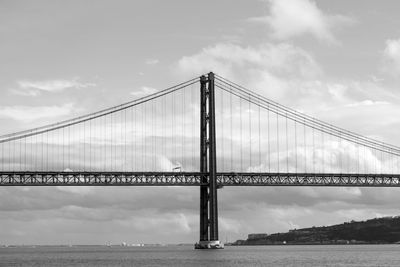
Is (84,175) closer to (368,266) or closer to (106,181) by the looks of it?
(106,181)

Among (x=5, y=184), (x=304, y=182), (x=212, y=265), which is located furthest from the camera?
(x=304, y=182)

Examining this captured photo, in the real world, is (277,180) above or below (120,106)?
below

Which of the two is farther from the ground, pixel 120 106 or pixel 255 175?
pixel 120 106

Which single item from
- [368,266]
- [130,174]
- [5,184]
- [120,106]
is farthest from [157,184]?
[368,266]

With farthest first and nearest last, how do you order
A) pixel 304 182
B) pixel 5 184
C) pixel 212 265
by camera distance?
pixel 304 182
pixel 5 184
pixel 212 265

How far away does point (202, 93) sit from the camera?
121812 millimetres

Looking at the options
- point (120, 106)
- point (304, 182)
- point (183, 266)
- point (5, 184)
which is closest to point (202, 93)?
point (120, 106)

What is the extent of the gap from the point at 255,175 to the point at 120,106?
20943mm

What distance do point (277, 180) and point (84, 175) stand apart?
27040mm

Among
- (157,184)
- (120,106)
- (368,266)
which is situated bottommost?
(368,266)

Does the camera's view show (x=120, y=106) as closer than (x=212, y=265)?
No

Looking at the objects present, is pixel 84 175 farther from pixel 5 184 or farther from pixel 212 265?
pixel 212 265

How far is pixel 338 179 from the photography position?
12525 cm

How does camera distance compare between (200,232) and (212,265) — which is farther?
(200,232)
